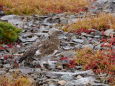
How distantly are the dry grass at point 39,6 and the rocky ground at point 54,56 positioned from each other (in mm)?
2727

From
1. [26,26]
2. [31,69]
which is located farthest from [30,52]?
[26,26]

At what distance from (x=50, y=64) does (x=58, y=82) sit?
1683mm

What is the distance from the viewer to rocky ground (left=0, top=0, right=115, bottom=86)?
29.1ft

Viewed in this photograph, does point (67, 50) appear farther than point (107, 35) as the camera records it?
No

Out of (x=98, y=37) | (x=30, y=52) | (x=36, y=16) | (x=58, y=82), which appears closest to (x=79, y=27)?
(x=98, y=37)

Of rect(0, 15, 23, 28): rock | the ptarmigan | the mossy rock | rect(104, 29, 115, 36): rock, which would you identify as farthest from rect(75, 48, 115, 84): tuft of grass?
rect(0, 15, 23, 28): rock

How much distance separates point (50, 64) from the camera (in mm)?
10266

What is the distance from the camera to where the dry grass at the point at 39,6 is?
22017mm

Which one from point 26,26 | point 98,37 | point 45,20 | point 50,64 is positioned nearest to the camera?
point 50,64

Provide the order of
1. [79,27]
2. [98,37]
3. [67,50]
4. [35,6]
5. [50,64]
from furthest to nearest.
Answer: [35,6], [79,27], [98,37], [67,50], [50,64]

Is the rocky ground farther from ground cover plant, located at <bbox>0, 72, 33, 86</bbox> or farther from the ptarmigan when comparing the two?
ground cover plant, located at <bbox>0, 72, 33, 86</bbox>

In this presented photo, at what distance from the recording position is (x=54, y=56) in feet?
36.3

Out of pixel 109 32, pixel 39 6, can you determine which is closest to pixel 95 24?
pixel 109 32

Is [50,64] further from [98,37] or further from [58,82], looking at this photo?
[98,37]
